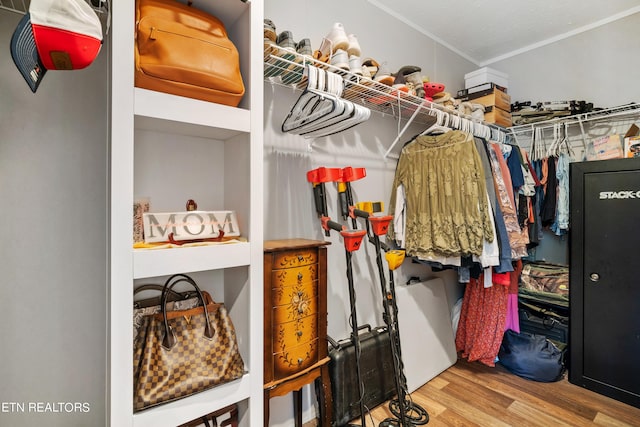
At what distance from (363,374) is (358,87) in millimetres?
1771

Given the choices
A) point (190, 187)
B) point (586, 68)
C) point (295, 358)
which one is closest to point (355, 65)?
point (190, 187)

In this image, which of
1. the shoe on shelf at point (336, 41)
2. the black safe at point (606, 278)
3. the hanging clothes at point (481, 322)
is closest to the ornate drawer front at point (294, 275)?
the shoe on shelf at point (336, 41)

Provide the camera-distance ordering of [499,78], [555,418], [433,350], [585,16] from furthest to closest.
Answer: [499,78]
[585,16]
[433,350]
[555,418]

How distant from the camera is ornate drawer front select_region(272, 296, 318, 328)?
1.39 meters

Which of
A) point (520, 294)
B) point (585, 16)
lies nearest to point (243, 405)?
point (520, 294)

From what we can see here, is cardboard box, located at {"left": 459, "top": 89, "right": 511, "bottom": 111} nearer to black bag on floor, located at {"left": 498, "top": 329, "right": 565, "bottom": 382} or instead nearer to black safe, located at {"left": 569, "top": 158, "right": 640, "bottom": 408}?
black safe, located at {"left": 569, "top": 158, "right": 640, "bottom": 408}

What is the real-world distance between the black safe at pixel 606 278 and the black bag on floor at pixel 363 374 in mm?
1527

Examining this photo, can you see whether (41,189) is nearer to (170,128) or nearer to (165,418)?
(170,128)

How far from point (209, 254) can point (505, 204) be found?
203 centimetres

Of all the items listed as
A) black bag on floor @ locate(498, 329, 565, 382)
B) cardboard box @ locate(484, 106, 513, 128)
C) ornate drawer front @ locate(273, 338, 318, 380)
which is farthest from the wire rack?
black bag on floor @ locate(498, 329, 565, 382)

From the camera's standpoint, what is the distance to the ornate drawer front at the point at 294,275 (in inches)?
54.4

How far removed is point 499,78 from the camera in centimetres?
303

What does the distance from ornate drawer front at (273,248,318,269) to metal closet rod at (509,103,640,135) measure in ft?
8.42

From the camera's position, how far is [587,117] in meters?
2.66
